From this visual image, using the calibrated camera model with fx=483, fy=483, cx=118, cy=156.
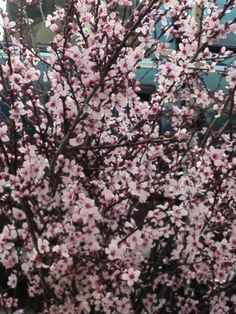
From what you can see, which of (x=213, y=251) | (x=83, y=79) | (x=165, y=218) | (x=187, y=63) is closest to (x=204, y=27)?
(x=187, y=63)

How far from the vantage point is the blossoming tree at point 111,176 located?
256cm

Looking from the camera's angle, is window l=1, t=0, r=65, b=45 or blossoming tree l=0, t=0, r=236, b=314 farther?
window l=1, t=0, r=65, b=45

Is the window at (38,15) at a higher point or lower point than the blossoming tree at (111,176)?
higher

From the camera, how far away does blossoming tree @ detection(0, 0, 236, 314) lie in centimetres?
256

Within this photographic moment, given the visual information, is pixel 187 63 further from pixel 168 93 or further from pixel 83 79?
pixel 83 79

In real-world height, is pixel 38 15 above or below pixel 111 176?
above

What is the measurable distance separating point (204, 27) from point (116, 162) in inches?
39.5

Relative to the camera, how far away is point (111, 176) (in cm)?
308

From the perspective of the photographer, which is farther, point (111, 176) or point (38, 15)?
point (38, 15)

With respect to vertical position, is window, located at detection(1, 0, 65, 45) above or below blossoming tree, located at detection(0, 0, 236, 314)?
above

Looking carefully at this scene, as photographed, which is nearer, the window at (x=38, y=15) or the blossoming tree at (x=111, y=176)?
the blossoming tree at (x=111, y=176)

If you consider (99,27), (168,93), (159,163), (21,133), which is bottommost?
(159,163)

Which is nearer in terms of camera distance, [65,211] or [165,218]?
[65,211]

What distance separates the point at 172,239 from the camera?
10.3 feet
